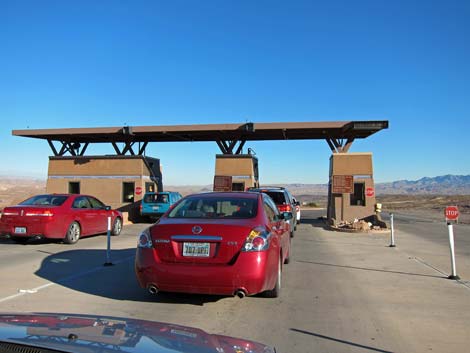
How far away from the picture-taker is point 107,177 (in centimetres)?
2708

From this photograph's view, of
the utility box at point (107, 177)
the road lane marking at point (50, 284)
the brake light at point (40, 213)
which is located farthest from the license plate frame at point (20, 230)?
the utility box at point (107, 177)

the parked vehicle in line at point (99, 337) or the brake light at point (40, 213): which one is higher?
the brake light at point (40, 213)

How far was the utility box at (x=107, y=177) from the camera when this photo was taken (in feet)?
87.2

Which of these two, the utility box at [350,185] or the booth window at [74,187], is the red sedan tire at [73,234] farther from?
the booth window at [74,187]

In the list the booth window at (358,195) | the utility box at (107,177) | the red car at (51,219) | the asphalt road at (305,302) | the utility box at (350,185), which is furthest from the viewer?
the utility box at (107,177)

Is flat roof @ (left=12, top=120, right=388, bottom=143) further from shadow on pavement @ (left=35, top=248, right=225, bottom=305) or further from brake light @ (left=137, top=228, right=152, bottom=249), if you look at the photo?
brake light @ (left=137, top=228, right=152, bottom=249)

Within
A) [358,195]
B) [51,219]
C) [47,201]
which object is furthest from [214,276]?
[358,195]

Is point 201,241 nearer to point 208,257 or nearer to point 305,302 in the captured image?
point 208,257

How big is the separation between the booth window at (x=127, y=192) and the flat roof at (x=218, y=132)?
307cm

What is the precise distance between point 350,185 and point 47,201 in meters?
14.8

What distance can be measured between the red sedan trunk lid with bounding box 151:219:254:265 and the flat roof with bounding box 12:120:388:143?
60.8 feet

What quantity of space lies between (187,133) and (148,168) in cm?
327

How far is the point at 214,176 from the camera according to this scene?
2702 cm

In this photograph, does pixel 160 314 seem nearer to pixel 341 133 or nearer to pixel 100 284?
pixel 100 284
